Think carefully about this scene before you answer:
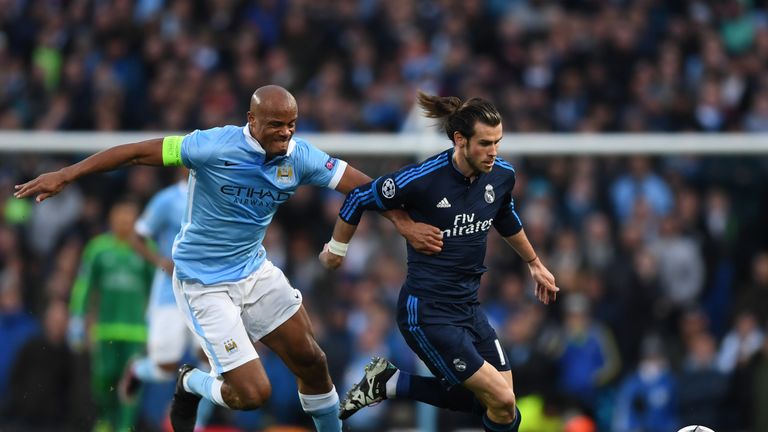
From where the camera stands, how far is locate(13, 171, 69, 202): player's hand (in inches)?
258

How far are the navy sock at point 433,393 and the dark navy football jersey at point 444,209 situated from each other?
25.6 inches

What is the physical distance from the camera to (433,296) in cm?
714

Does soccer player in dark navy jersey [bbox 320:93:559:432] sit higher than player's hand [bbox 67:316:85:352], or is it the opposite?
soccer player in dark navy jersey [bbox 320:93:559:432]

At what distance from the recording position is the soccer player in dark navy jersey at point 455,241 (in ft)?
23.0

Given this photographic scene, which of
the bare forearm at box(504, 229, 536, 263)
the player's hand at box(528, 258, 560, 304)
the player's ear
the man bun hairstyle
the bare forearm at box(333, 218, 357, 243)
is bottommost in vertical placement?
the player's hand at box(528, 258, 560, 304)

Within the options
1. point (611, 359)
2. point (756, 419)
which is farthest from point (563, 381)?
point (756, 419)

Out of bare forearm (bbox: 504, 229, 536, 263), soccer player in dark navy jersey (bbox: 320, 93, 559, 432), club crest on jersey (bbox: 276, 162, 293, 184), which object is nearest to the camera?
soccer player in dark navy jersey (bbox: 320, 93, 559, 432)

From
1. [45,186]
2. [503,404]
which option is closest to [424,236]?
[503,404]

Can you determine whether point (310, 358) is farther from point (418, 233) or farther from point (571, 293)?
point (571, 293)

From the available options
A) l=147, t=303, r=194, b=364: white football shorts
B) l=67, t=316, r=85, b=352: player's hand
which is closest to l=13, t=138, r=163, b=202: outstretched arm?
l=147, t=303, r=194, b=364: white football shorts

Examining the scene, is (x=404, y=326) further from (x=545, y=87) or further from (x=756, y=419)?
(x=545, y=87)

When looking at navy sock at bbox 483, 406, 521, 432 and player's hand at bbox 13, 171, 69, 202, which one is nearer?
player's hand at bbox 13, 171, 69, 202

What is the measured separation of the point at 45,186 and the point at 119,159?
1.37 ft

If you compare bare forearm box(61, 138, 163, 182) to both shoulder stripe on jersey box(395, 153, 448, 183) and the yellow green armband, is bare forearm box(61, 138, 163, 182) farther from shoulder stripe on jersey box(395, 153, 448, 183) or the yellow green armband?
shoulder stripe on jersey box(395, 153, 448, 183)
